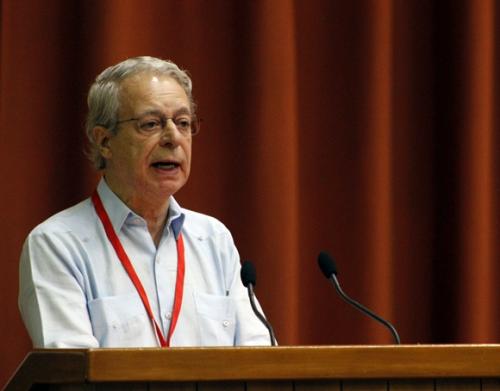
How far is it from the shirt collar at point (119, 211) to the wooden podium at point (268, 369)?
92 centimetres

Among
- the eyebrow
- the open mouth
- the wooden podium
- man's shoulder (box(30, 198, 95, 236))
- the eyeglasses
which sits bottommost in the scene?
the wooden podium

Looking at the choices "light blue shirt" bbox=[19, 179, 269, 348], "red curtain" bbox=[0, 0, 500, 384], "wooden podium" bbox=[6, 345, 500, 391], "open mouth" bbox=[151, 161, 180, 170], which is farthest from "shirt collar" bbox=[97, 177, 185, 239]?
"wooden podium" bbox=[6, 345, 500, 391]

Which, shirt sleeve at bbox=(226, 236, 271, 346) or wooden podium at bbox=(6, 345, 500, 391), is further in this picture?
shirt sleeve at bbox=(226, 236, 271, 346)

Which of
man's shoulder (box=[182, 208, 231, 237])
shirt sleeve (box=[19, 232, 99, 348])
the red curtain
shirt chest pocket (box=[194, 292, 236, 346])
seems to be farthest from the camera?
the red curtain

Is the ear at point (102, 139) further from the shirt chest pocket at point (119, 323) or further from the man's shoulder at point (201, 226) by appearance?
the shirt chest pocket at point (119, 323)

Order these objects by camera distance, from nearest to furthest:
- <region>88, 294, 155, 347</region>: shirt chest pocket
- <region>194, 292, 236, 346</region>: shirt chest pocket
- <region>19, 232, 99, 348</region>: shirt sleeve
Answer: <region>19, 232, 99, 348</region>: shirt sleeve, <region>88, 294, 155, 347</region>: shirt chest pocket, <region>194, 292, 236, 346</region>: shirt chest pocket

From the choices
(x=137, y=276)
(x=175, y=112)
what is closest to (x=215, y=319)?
(x=137, y=276)

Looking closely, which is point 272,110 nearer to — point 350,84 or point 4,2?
point 350,84

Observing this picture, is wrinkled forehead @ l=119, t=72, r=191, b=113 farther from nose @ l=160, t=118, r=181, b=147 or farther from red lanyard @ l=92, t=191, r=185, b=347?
red lanyard @ l=92, t=191, r=185, b=347

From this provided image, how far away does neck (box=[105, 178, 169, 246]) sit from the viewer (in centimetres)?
287

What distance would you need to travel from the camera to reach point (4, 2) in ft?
11.4

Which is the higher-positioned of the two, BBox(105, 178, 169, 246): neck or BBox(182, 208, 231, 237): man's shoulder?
BBox(105, 178, 169, 246): neck

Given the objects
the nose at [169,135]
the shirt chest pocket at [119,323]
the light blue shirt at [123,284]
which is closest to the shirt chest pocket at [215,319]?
the light blue shirt at [123,284]

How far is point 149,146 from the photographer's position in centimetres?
285
